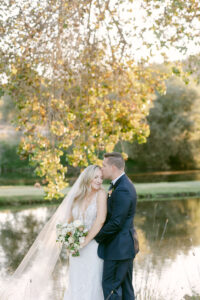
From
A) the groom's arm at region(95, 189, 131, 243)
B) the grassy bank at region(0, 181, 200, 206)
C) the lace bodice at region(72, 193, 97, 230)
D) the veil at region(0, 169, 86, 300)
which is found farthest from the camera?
the grassy bank at region(0, 181, 200, 206)

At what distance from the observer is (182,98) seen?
38.7m

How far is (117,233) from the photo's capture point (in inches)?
189

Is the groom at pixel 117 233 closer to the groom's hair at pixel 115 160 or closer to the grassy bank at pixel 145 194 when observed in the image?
the groom's hair at pixel 115 160

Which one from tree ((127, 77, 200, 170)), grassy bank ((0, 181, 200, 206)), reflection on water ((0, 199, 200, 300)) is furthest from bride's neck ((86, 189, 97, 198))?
tree ((127, 77, 200, 170))

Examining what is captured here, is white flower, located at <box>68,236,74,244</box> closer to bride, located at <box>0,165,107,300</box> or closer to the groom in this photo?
bride, located at <box>0,165,107,300</box>

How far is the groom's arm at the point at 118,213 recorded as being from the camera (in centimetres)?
469

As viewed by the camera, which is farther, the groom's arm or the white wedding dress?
the white wedding dress

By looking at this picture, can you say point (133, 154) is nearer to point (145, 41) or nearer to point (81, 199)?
point (145, 41)

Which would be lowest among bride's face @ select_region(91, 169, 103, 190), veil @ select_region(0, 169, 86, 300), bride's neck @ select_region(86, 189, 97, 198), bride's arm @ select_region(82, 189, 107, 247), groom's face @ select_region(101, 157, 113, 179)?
veil @ select_region(0, 169, 86, 300)

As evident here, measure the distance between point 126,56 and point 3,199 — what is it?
12.7 m

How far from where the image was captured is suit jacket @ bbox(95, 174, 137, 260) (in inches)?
185

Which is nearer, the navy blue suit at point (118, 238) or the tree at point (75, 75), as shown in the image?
the navy blue suit at point (118, 238)

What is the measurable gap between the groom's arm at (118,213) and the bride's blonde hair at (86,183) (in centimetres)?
40

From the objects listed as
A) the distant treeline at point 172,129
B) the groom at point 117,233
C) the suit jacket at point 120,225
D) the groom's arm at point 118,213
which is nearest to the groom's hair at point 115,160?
the groom at point 117,233
